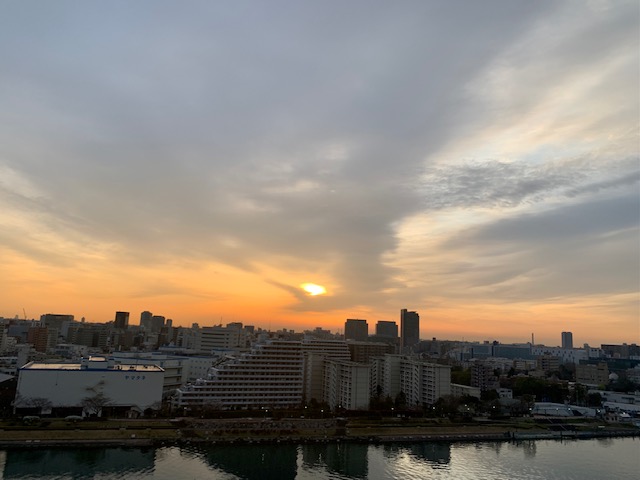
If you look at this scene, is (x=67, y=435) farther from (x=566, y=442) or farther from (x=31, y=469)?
(x=566, y=442)

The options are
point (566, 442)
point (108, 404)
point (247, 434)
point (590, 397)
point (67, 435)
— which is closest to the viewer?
point (67, 435)

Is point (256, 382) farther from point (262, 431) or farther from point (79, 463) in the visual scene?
point (79, 463)

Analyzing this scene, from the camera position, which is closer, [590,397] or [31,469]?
[31,469]

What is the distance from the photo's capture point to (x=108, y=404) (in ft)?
88.5

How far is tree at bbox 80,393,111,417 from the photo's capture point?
26.3 metres

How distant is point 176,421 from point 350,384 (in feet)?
40.4

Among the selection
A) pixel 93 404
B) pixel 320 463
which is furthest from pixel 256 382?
pixel 320 463

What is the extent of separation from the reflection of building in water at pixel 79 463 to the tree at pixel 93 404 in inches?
197

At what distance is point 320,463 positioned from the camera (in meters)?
21.8

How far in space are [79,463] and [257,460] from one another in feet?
25.4

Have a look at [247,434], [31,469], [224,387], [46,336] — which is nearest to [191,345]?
[46,336]

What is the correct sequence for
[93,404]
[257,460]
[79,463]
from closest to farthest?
[79,463], [257,460], [93,404]

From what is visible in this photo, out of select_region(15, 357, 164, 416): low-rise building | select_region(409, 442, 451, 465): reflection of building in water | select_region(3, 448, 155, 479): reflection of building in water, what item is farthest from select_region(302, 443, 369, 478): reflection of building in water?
select_region(15, 357, 164, 416): low-rise building

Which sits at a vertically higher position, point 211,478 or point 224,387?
point 224,387
